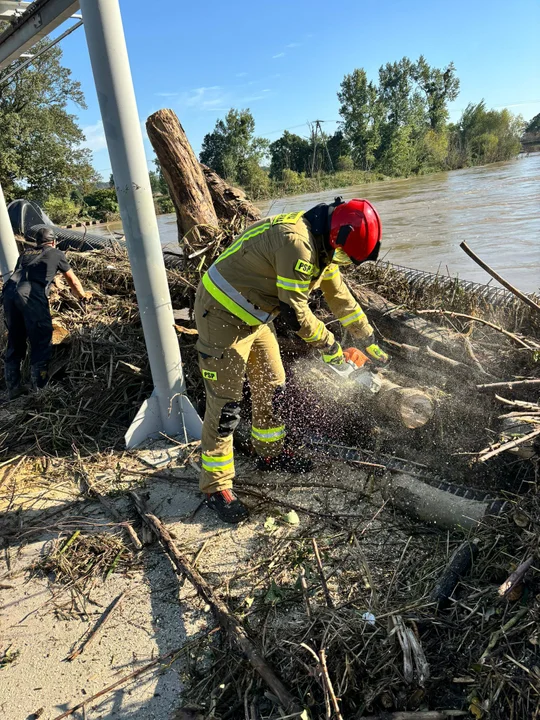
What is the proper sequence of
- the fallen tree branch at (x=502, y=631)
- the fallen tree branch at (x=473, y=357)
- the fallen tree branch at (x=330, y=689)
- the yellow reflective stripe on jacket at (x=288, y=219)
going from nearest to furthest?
1. the fallen tree branch at (x=330, y=689)
2. the fallen tree branch at (x=502, y=631)
3. the yellow reflective stripe on jacket at (x=288, y=219)
4. the fallen tree branch at (x=473, y=357)

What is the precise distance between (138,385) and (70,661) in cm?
277

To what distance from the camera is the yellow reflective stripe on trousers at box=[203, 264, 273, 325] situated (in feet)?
10.1

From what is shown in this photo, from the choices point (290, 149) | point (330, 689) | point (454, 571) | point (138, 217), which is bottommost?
point (454, 571)

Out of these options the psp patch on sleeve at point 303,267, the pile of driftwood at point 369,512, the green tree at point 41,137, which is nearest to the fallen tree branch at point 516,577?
the pile of driftwood at point 369,512

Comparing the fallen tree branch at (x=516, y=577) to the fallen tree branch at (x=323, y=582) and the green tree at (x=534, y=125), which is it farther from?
the green tree at (x=534, y=125)

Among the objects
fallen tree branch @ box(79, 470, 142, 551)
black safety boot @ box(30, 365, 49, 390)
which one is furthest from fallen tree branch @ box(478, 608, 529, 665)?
black safety boot @ box(30, 365, 49, 390)

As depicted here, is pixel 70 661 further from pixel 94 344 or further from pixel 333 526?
pixel 94 344

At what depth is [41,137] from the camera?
31.0m

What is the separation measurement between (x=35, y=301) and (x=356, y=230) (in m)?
3.57

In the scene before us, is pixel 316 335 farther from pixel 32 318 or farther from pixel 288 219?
pixel 32 318

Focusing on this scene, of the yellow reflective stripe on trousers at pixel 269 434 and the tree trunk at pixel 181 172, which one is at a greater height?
the tree trunk at pixel 181 172

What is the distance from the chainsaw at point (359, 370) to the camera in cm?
343

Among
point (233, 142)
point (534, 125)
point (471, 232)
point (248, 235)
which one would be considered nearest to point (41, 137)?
point (233, 142)

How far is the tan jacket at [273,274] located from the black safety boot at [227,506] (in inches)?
45.2
